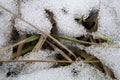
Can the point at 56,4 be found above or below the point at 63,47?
above

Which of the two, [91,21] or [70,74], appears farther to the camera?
[91,21]

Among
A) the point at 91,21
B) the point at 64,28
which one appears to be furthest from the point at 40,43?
the point at 91,21

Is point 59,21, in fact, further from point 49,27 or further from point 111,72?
point 111,72

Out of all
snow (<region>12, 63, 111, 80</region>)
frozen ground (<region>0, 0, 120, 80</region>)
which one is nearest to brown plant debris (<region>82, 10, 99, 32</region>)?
frozen ground (<region>0, 0, 120, 80</region>)

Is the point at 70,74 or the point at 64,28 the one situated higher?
the point at 64,28

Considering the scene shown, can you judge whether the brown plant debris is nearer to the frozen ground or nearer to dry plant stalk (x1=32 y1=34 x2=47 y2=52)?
the frozen ground

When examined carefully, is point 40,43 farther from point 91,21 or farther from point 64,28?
point 91,21

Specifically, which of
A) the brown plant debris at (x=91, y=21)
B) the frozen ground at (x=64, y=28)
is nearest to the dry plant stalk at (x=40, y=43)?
the frozen ground at (x=64, y=28)

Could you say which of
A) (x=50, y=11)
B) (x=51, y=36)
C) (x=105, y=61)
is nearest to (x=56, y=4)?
(x=50, y=11)
